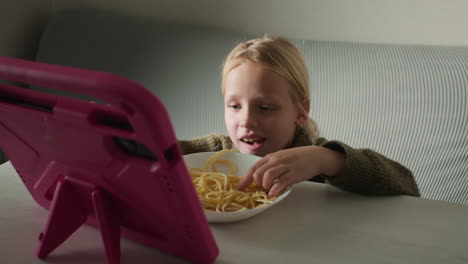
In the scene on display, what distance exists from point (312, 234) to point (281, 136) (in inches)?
15.9

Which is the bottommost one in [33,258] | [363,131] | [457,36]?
[363,131]

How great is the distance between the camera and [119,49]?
A: 2.17 m

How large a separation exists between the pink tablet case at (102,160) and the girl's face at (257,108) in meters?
0.43

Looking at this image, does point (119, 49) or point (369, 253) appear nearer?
point (369, 253)

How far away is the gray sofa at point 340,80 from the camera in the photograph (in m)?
1.71

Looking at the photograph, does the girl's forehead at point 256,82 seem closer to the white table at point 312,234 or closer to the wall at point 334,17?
the white table at point 312,234

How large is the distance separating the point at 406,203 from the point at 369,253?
8.3 inches

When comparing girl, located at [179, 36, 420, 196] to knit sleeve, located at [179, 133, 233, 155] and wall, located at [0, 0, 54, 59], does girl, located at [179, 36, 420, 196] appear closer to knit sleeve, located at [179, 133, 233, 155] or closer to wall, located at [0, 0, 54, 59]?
knit sleeve, located at [179, 133, 233, 155]

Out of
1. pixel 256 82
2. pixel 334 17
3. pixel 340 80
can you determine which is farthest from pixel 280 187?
pixel 334 17

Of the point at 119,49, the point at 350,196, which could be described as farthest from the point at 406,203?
the point at 119,49

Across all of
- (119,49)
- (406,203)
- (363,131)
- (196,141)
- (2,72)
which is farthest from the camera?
(119,49)

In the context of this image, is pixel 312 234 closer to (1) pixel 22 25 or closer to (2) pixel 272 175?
(2) pixel 272 175

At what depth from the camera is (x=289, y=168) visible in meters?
0.84

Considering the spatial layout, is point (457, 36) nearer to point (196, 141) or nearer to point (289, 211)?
point (196, 141)
